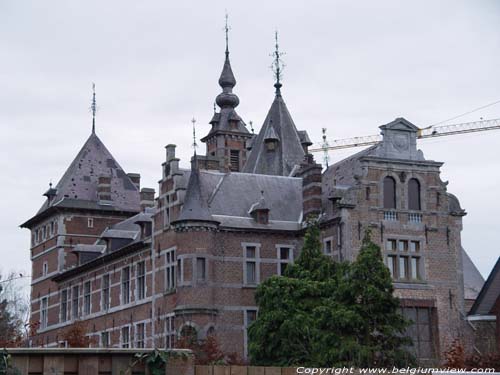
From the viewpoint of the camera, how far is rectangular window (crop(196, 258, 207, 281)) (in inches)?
1654

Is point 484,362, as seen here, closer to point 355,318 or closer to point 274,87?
point 355,318

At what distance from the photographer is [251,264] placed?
43.8m

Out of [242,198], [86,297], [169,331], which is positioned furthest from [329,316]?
[86,297]

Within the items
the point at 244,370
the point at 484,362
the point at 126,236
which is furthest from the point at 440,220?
the point at 244,370

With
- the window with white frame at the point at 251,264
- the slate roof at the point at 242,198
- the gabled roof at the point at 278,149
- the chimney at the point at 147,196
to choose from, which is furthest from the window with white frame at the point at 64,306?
the window with white frame at the point at 251,264

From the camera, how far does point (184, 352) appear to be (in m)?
13.3

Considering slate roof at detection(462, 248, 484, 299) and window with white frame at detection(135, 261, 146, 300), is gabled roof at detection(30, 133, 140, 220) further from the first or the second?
slate roof at detection(462, 248, 484, 299)

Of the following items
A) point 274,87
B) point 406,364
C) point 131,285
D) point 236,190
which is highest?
point 274,87

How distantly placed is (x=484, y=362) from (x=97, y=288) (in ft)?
92.5

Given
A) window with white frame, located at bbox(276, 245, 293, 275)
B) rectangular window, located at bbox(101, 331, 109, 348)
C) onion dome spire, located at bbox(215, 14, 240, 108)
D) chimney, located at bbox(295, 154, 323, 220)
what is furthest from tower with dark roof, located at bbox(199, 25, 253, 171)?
window with white frame, located at bbox(276, 245, 293, 275)

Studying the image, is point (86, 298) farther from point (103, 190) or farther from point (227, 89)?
point (227, 89)

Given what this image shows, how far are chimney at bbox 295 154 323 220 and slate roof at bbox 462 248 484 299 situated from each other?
8.54 metres

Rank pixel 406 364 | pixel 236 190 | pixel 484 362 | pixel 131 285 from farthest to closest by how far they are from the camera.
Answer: pixel 131 285, pixel 236 190, pixel 406 364, pixel 484 362

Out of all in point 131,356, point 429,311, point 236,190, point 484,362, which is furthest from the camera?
point 236,190
